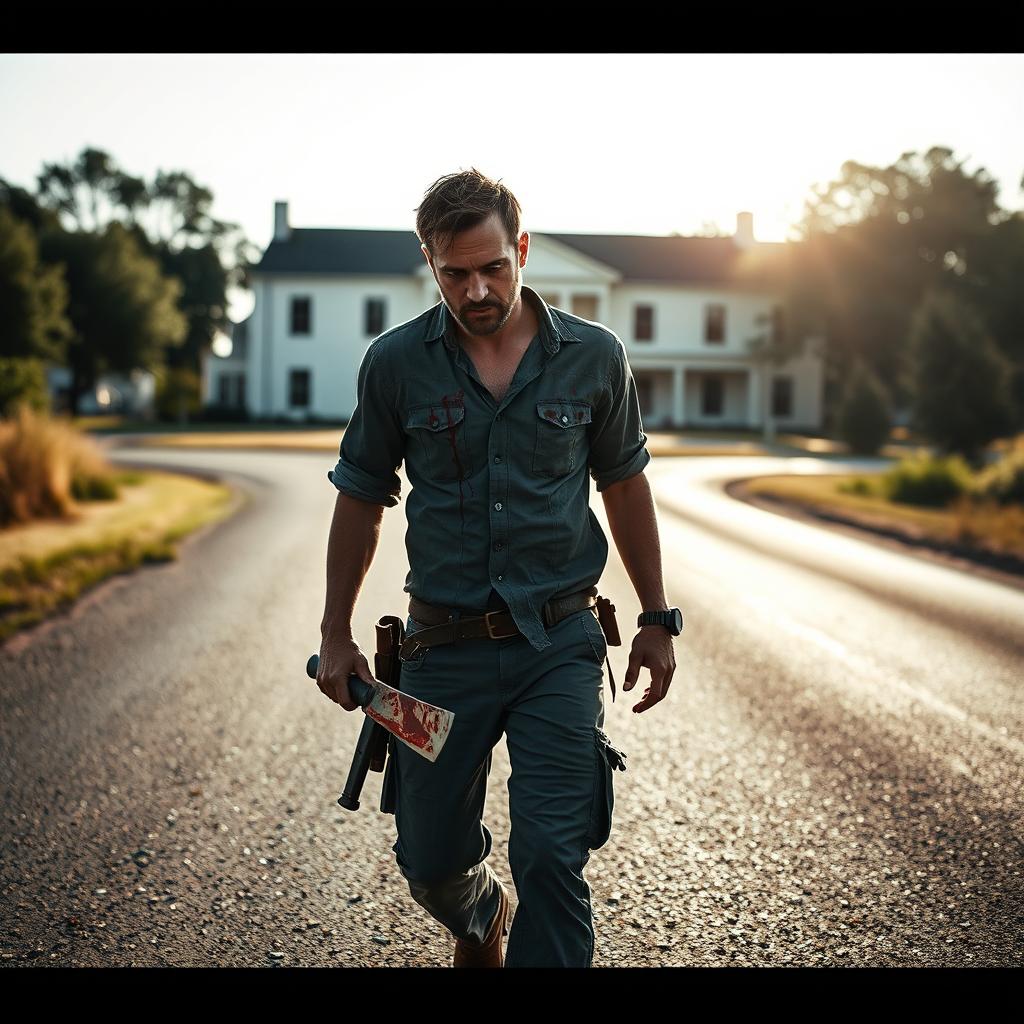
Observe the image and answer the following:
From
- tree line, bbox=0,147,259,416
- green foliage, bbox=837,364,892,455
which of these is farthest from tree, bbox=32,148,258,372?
green foliage, bbox=837,364,892,455

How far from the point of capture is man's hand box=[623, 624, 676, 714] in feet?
11.1

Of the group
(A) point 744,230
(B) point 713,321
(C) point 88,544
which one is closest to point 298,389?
(B) point 713,321

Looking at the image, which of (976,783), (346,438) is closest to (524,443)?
(346,438)

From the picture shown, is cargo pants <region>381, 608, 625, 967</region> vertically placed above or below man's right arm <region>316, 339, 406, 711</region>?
below

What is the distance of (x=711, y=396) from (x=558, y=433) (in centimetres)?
5600

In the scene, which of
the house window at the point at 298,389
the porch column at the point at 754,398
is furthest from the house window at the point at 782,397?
the house window at the point at 298,389

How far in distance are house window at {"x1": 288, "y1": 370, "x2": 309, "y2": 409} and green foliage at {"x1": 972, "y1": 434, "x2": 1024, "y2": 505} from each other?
133 feet

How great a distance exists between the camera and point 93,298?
60.5 meters

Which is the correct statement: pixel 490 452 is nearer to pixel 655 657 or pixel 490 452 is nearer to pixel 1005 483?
pixel 655 657

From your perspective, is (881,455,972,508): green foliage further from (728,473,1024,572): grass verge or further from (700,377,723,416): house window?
(700,377,723,416): house window

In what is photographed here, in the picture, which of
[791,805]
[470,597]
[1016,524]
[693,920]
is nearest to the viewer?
[470,597]

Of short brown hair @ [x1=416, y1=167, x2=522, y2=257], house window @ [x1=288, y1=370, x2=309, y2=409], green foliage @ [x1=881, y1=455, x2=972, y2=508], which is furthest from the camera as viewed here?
house window @ [x1=288, y1=370, x2=309, y2=409]
